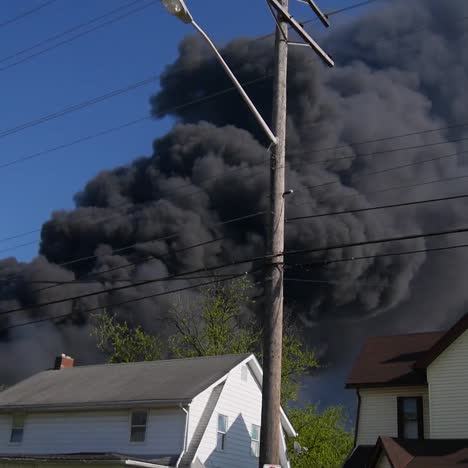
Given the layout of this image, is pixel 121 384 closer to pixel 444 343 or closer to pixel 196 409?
pixel 196 409

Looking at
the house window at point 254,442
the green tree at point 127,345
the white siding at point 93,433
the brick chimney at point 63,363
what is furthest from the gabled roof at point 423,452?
the green tree at point 127,345

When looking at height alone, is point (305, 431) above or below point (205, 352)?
below

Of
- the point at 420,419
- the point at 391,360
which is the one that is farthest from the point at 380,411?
the point at 391,360

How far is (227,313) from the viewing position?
37875 mm

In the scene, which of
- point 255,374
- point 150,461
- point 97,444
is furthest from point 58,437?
point 255,374

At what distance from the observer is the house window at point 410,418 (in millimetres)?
20156

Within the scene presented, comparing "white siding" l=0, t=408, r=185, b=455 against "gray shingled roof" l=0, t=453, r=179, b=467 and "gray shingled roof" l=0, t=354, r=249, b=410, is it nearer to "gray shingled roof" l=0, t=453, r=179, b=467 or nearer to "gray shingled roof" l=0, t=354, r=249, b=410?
"gray shingled roof" l=0, t=453, r=179, b=467

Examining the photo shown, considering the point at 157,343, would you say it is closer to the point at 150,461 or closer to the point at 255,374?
the point at 255,374

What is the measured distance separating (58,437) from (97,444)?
70.0 inches

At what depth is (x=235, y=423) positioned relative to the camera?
78.0 feet

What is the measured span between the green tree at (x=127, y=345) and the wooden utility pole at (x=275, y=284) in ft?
94.9

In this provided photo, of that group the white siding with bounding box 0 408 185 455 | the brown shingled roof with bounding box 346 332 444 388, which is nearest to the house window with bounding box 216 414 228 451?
the white siding with bounding box 0 408 185 455

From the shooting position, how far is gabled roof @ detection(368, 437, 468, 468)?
17.1 m

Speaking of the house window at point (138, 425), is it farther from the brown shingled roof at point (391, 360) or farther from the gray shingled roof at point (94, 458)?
the brown shingled roof at point (391, 360)
